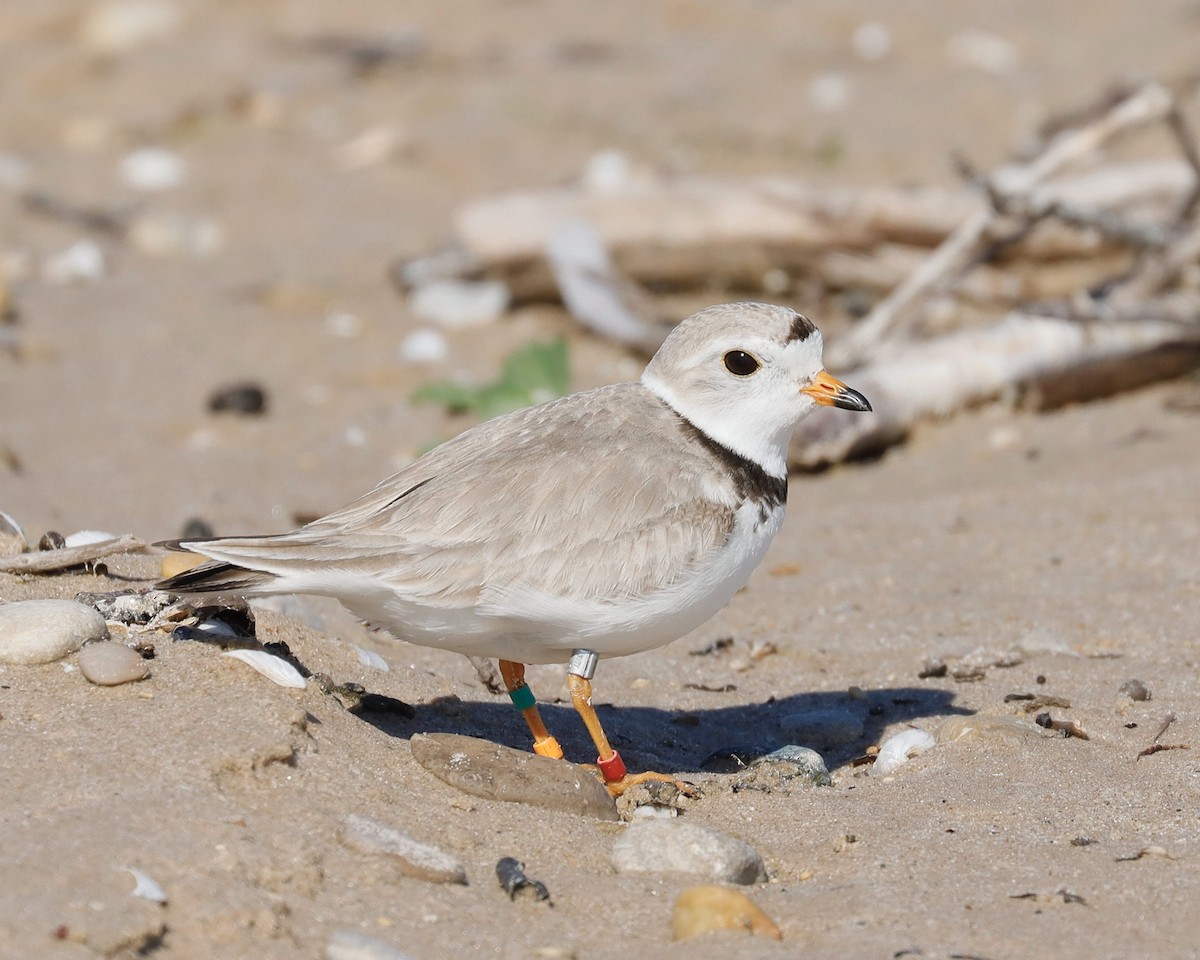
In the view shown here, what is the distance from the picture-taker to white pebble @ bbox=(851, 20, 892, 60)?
13797 millimetres

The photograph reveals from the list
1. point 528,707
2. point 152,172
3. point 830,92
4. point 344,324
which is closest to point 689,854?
point 528,707

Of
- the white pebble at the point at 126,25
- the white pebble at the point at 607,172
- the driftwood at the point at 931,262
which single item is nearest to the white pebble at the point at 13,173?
the white pebble at the point at 126,25

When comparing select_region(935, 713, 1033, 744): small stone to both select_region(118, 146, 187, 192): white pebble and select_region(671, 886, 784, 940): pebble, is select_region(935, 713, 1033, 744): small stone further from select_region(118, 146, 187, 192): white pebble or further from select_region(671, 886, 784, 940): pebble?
select_region(118, 146, 187, 192): white pebble

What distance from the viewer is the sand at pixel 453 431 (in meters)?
3.23

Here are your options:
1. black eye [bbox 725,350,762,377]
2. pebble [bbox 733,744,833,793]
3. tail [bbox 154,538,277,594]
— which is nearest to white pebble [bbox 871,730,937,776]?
pebble [bbox 733,744,833,793]

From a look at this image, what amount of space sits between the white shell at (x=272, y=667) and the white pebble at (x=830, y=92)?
9836 mm

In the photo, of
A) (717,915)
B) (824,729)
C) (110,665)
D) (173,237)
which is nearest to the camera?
(717,915)

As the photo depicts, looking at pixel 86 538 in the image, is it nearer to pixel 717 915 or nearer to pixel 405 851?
pixel 405 851

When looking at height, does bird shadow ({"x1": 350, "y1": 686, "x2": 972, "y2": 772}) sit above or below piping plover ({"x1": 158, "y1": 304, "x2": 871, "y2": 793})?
below

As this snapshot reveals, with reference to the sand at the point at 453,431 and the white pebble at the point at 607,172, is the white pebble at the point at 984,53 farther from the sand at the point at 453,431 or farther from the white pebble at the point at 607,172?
the white pebble at the point at 607,172

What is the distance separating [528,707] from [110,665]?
1.15 m

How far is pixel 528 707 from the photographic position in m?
4.22

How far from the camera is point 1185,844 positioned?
365cm

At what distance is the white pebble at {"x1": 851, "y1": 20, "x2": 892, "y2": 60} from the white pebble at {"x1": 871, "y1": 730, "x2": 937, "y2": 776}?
1046cm
